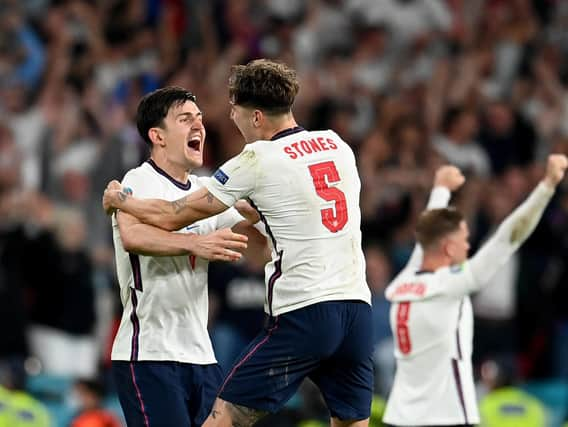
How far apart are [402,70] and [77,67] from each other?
364 cm

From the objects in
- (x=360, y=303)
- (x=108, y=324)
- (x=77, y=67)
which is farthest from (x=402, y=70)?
(x=360, y=303)

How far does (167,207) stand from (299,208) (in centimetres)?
68

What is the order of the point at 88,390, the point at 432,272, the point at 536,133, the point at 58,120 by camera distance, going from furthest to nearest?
the point at 536,133 → the point at 58,120 → the point at 88,390 → the point at 432,272

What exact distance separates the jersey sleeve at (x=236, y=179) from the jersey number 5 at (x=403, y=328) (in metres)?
2.28

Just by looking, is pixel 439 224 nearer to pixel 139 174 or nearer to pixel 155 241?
pixel 139 174

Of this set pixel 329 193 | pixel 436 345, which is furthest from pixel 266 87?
pixel 436 345

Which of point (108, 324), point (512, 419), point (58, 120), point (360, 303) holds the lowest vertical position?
point (512, 419)

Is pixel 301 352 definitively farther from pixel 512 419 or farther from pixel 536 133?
pixel 536 133

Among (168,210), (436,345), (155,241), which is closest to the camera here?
(155,241)

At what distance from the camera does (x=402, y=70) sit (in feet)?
50.1

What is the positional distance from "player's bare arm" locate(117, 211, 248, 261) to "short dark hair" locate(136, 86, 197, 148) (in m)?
0.58

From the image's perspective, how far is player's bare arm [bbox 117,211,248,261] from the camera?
6457 mm

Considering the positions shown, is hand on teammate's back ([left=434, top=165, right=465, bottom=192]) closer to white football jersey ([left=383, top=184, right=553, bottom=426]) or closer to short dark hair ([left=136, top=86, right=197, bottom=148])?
white football jersey ([left=383, top=184, right=553, bottom=426])

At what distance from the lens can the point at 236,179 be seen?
6.43 meters
